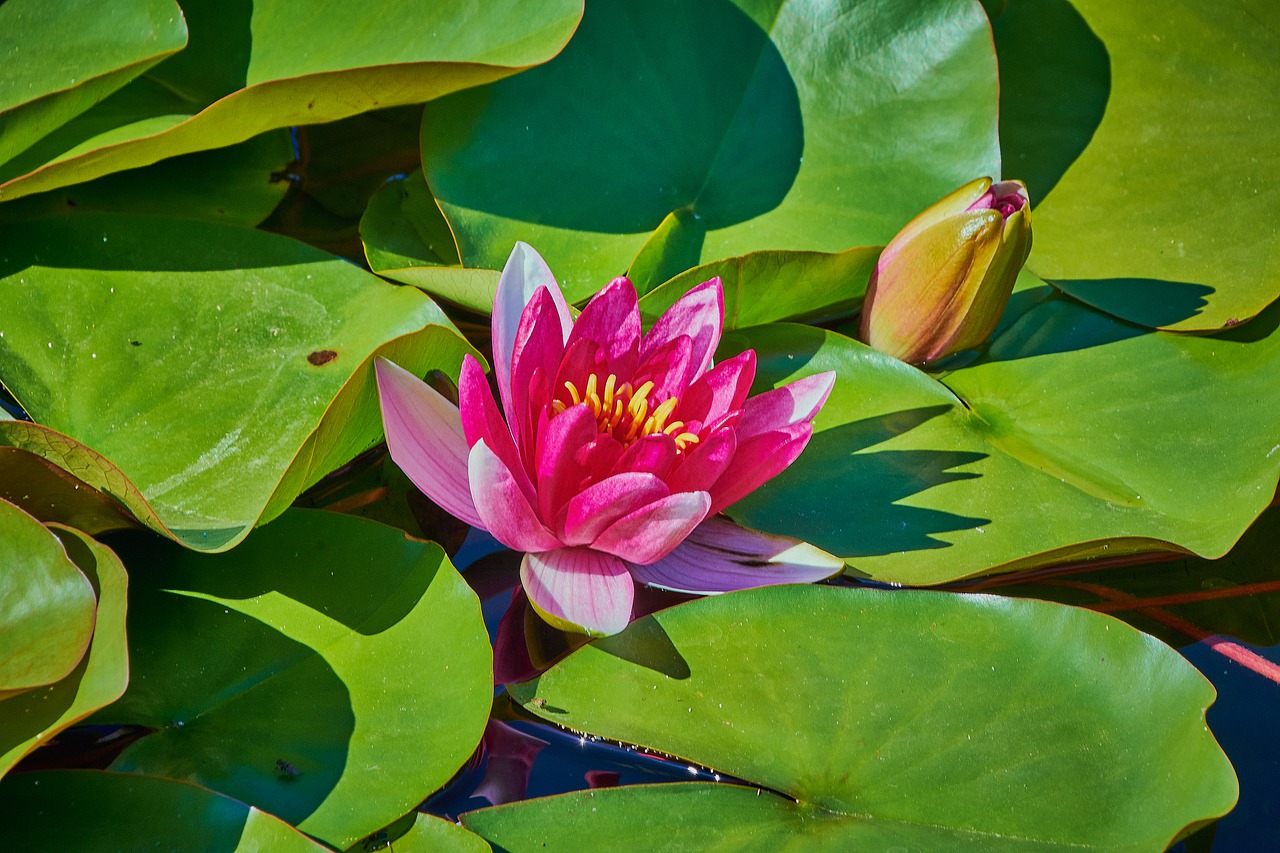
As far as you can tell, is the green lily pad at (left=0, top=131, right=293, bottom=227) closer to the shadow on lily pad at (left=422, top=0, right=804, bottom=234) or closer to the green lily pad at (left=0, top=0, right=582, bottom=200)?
the green lily pad at (left=0, top=0, right=582, bottom=200)

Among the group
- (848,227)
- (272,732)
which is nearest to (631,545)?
(272,732)

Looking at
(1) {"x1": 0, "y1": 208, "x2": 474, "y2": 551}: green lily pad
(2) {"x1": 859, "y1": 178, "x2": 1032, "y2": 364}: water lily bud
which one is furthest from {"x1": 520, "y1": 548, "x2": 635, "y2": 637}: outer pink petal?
(2) {"x1": 859, "y1": 178, "x2": 1032, "y2": 364}: water lily bud

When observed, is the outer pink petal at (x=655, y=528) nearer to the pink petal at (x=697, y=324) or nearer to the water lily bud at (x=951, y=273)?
the pink petal at (x=697, y=324)

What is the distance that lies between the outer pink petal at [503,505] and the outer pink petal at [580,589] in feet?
0.10

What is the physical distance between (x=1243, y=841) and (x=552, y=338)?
46.9 inches

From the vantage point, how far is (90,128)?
5.39ft

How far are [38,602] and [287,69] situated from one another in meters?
1.01

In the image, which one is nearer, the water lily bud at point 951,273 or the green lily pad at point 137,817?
the green lily pad at point 137,817

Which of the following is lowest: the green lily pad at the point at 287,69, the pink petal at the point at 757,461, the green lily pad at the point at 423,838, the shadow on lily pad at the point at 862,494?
the green lily pad at the point at 423,838

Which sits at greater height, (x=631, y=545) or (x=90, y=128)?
(x=90, y=128)

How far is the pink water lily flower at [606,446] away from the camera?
124 cm

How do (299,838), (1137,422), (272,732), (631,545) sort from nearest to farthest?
1. (299,838)
2. (272,732)
3. (631,545)
4. (1137,422)

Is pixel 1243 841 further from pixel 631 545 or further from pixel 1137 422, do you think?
pixel 631 545

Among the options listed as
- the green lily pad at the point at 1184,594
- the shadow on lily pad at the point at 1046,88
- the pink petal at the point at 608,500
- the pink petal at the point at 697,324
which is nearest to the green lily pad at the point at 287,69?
the pink petal at the point at 697,324
